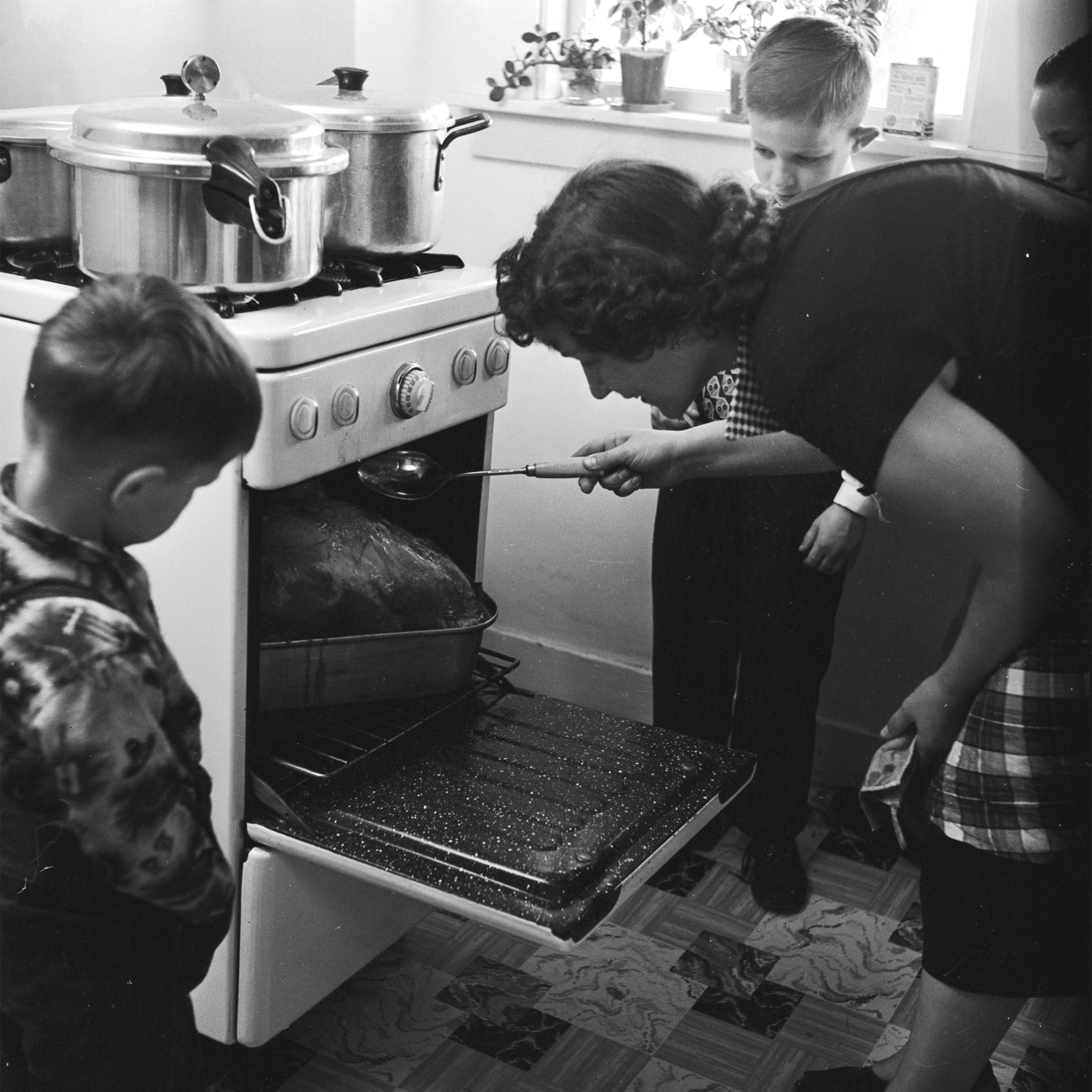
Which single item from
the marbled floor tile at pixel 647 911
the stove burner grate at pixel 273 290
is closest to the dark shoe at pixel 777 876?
the marbled floor tile at pixel 647 911

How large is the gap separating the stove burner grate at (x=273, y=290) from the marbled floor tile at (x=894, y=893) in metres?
0.67

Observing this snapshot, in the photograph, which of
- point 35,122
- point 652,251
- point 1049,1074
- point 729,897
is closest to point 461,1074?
point 729,897

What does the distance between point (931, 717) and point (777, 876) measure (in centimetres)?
41

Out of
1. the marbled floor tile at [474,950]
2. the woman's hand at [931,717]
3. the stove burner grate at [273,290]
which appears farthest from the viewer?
the marbled floor tile at [474,950]

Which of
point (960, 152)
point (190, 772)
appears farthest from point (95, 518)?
point (960, 152)

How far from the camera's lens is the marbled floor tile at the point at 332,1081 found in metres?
1.22

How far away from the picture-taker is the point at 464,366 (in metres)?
→ 1.18

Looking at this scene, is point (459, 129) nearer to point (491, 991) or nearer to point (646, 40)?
point (646, 40)

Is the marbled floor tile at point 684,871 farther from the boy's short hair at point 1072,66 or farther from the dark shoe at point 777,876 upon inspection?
the boy's short hair at point 1072,66

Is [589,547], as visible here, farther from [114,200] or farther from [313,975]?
[114,200]

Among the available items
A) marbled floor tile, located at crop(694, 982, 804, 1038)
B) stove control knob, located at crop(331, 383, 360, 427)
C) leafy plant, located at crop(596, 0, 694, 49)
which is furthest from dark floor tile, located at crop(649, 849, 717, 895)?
leafy plant, located at crop(596, 0, 694, 49)

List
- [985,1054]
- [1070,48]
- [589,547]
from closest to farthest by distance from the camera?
[1070,48], [985,1054], [589,547]

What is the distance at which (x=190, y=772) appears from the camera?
2.87 feet

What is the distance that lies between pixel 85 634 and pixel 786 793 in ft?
2.09
